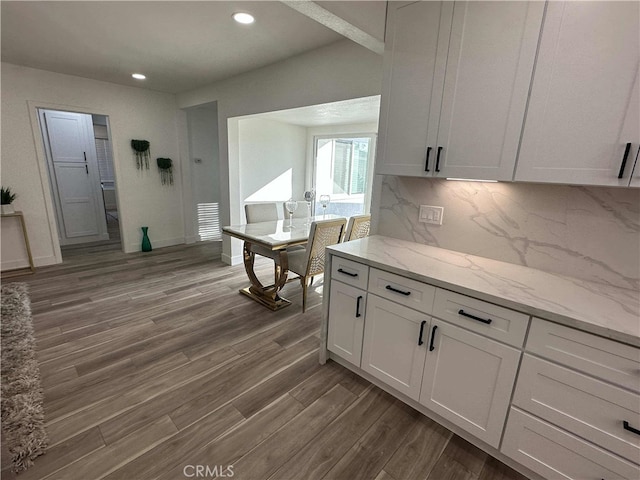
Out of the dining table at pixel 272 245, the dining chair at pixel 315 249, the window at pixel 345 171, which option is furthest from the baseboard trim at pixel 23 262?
the window at pixel 345 171

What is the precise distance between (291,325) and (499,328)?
1.81 m

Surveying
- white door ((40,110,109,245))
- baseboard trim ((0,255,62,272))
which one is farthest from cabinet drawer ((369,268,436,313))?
white door ((40,110,109,245))

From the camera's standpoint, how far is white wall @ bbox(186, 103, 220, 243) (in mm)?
5152

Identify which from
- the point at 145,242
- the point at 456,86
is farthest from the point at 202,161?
the point at 456,86

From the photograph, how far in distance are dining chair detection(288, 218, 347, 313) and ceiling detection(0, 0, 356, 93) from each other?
163 centimetres

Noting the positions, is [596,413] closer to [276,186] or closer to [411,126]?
[411,126]

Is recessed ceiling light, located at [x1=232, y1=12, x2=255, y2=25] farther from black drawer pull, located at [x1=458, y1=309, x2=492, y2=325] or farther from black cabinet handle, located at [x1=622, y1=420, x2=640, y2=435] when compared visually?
black cabinet handle, located at [x1=622, y1=420, x2=640, y2=435]

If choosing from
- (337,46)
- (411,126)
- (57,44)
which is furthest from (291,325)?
(57,44)

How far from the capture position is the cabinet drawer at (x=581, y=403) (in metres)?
1.08

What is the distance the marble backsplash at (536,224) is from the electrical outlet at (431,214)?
3 centimetres

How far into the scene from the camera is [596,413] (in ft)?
3.71

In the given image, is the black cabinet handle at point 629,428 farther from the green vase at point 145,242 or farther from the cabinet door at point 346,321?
the green vase at point 145,242

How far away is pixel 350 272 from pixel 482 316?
2.52 ft

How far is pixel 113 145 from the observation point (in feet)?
14.2
